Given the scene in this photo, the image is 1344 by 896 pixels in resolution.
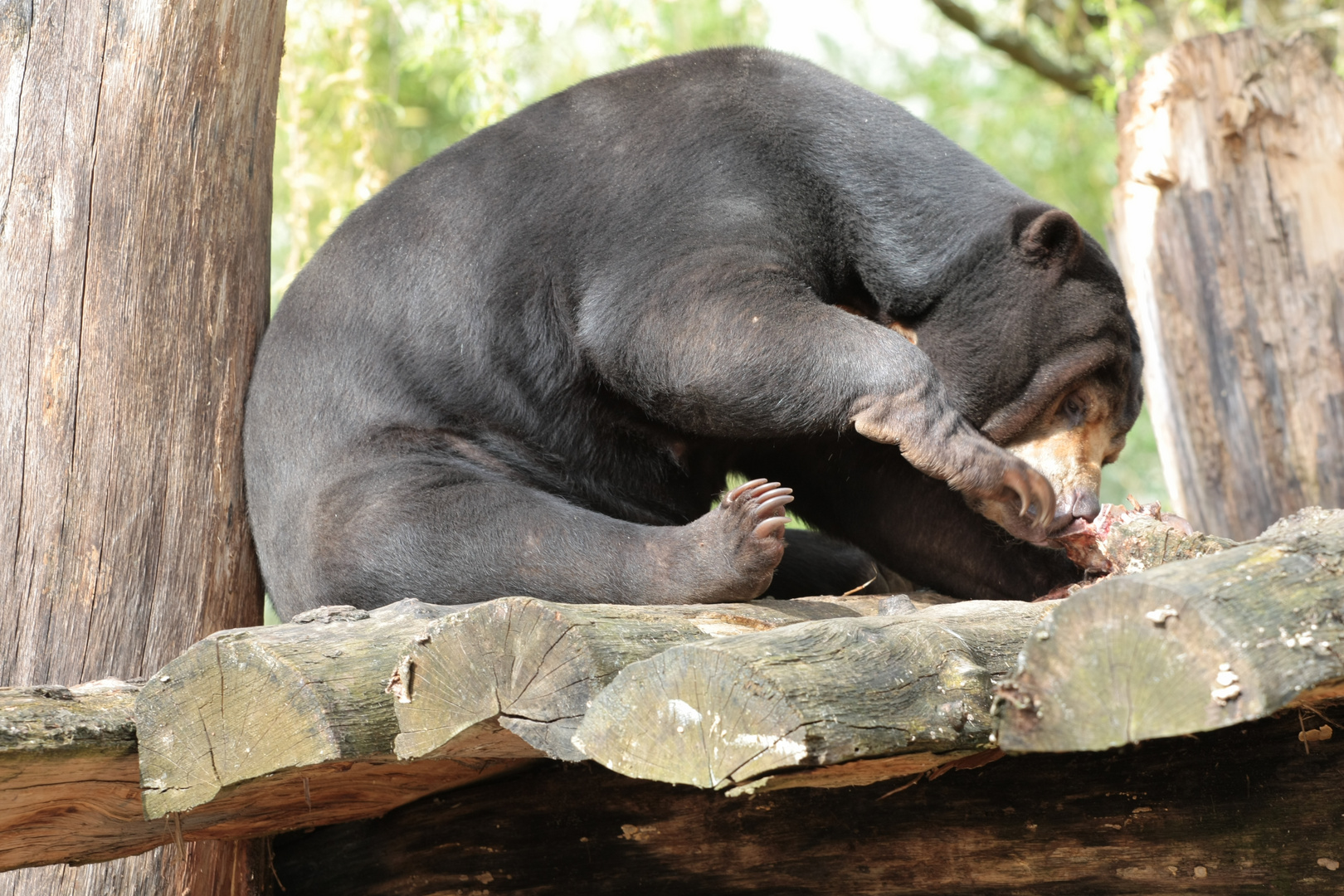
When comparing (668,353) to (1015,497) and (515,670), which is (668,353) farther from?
(515,670)

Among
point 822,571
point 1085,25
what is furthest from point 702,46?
point 822,571

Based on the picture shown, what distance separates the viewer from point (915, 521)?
3.62 m

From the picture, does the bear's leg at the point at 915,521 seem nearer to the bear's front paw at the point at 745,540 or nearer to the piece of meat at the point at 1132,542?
the piece of meat at the point at 1132,542

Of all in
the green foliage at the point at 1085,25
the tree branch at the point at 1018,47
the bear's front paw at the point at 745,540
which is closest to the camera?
the bear's front paw at the point at 745,540

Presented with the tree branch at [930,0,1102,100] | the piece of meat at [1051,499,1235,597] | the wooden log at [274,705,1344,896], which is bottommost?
the wooden log at [274,705,1344,896]

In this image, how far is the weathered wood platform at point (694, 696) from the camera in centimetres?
146

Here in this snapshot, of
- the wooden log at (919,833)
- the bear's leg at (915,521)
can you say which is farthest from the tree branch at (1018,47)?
the wooden log at (919,833)

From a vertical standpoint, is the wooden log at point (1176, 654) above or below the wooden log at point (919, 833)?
above

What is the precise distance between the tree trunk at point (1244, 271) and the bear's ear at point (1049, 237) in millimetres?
1747

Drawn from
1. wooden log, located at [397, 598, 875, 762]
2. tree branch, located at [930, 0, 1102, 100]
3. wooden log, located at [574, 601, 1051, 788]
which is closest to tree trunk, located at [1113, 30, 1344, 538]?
wooden log, located at [574, 601, 1051, 788]

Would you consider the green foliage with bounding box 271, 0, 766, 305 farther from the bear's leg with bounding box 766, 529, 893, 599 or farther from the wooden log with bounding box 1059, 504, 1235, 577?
the wooden log with bounding box 1059, 504, 1235, 577

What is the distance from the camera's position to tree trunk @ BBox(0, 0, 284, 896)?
2.81 m

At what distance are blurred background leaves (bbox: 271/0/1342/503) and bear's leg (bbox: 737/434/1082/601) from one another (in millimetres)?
2512

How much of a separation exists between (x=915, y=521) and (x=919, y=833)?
1293mm
